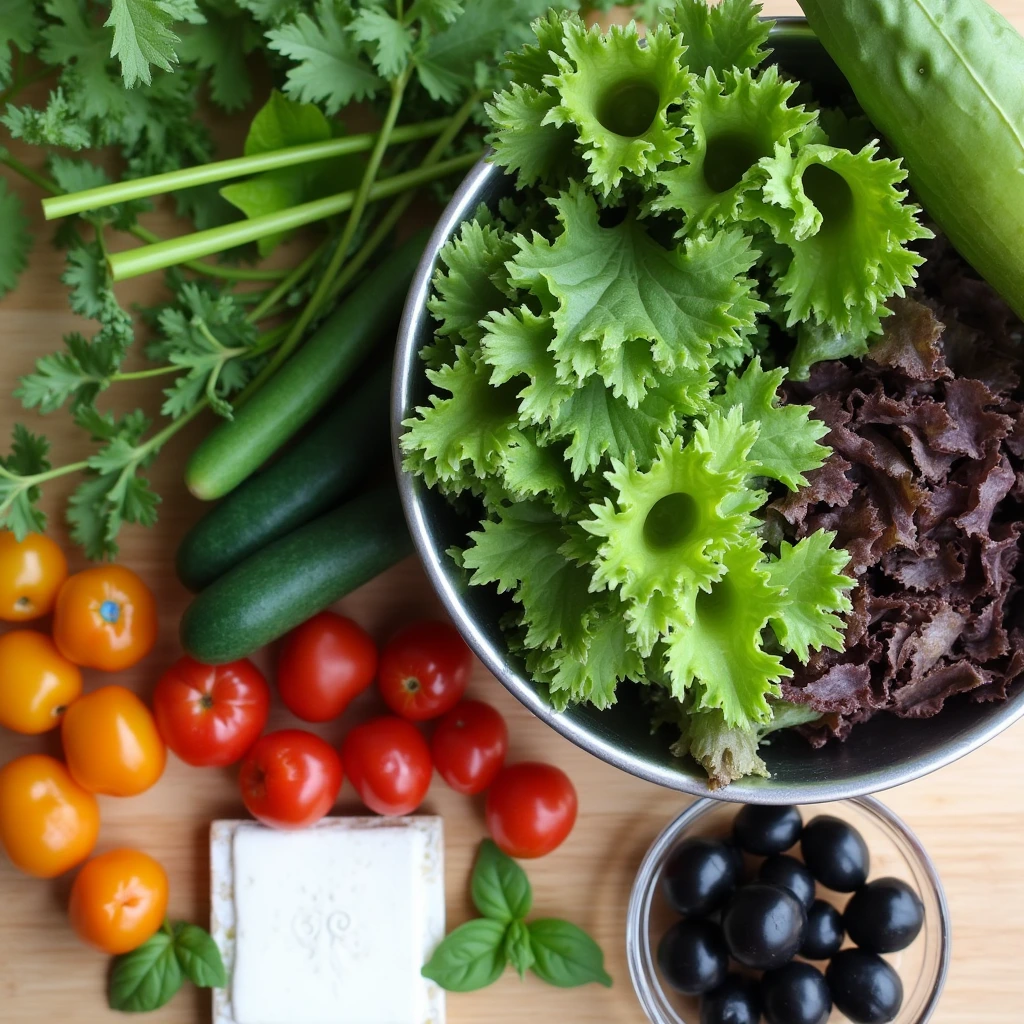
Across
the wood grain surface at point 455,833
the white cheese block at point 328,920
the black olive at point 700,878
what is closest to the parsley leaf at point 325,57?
the wood grain surface at point 455,833

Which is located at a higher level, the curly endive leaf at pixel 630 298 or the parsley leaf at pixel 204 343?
the parsley leaf at pixel 204 343

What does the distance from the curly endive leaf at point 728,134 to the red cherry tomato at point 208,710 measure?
83 centimetres

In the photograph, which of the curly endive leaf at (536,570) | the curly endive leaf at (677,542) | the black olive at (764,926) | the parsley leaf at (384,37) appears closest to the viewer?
the curly endive leaf at (677,542)

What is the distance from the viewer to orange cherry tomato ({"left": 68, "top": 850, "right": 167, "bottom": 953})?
128cm

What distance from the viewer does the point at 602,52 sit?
0.85m

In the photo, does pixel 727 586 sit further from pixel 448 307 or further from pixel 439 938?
pixel 439 938

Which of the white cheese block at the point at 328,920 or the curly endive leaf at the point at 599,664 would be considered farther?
the white cheese block at the point at 328,920

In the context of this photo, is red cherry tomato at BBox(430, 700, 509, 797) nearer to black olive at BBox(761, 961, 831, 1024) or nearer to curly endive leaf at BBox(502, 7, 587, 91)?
black olive at BBox(761, 961, 831, 1024)

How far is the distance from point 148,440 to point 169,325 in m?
0.20

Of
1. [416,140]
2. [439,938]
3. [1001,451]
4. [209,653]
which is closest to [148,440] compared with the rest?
[209,653]

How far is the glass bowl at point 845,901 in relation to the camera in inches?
52.1

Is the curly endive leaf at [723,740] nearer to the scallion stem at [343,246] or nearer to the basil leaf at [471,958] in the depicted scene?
the basil leaf at [471,958]

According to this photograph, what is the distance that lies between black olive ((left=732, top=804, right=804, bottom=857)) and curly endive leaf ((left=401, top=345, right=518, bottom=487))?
67 centimetres

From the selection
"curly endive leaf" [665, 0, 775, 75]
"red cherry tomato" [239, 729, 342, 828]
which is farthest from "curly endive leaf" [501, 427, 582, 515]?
"red cherry tomato" [239, 729, 342, 828]
